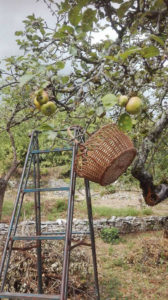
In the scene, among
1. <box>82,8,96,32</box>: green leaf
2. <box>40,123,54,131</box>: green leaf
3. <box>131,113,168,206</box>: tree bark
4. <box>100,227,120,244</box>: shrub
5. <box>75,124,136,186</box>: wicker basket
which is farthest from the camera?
<box>100,227,120,244</box>: shrub

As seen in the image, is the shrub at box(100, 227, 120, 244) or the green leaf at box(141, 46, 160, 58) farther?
the shrub at box(100, 227, 120, 244)

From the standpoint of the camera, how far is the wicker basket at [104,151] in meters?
2.04

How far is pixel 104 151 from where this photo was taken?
204 cm

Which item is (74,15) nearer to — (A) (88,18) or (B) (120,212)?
(A) (88,18)

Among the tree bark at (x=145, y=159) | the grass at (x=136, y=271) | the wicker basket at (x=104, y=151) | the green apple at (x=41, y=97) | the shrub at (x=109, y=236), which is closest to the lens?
the green apple at (x=41, y=97)

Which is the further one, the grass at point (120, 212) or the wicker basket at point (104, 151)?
the grass at point (120, 212)

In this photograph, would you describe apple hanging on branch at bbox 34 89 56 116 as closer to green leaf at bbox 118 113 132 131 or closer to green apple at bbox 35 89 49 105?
green apple at bbox 35 89 49 105

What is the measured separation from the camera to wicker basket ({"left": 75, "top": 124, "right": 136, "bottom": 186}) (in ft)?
6.68

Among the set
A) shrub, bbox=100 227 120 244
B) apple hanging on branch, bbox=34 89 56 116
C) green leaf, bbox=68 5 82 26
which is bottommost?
shrub, bbox=100 227 120 244

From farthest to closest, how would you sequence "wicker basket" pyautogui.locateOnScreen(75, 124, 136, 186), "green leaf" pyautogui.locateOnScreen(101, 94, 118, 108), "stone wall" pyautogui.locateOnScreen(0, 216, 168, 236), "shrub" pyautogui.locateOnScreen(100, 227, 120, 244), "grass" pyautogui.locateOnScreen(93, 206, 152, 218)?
"grass" pyautogui.locateOnScreen(93, 206, 152, 218) → "stone wall" pyautogui.locateOnScreen(0, 216, 168, 236) → "shrub" pyautogui.locateOnScreen(100, 227, 120, 244) → "wicker basket" pyautogui.locateOnScreen(75, 124, 136, 186) → "green leaf" pyautogui.locateOnScreen(101, 94, 118, 108)

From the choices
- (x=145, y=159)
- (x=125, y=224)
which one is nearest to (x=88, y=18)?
(x=145, y=159)

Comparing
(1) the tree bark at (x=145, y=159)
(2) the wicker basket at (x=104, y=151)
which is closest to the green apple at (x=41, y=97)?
(2) the wicker basket at (x=104, y=151)

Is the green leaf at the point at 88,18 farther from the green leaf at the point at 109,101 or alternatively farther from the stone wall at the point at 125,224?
the stone wall at the point at 125,224

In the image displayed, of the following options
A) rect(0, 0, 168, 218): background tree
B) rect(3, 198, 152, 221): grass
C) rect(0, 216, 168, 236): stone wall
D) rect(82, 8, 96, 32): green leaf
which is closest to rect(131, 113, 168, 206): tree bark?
rect(0, 0, 168, 218): background tree
